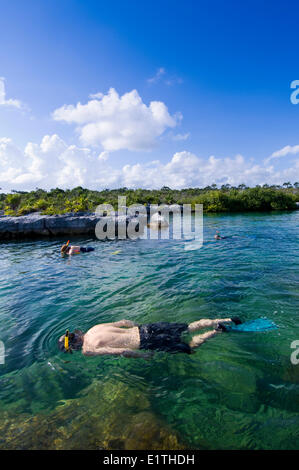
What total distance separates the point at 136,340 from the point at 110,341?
0.45 meters

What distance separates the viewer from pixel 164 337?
12.6 feet

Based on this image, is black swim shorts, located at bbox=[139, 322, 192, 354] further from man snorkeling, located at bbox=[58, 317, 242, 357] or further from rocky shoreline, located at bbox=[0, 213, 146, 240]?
rocky shoreline, located at bbox=[0, 213, 146, 240]

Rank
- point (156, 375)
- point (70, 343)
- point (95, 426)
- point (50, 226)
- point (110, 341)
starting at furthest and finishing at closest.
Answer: point (50, 226) → point (70, 343) → point (110, 341) → point (156, 375) → point (95, 426)

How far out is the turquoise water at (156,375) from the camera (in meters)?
2.45

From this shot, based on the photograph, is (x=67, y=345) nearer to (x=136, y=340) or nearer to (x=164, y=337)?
(x=136, y=340)

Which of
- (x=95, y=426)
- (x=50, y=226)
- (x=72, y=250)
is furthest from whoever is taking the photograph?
(x=50, y=226)

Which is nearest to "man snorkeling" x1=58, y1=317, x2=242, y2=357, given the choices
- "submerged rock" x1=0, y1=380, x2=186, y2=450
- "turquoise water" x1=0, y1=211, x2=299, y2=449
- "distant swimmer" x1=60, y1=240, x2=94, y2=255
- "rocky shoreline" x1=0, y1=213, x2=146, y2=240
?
"turquoise water" x1=0, y1=211, x2=299, y2=449

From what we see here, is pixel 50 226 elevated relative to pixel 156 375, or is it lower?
elevated

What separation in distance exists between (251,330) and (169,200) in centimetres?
4504

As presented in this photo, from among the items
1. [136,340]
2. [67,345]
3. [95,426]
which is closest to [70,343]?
[67,345]

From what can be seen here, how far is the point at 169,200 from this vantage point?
48.0 meters

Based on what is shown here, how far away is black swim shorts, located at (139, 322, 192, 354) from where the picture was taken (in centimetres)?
371

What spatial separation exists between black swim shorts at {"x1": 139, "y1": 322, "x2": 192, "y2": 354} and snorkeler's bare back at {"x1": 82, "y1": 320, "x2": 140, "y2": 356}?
140 mm

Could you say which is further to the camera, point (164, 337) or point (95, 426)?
point (164, 337)
